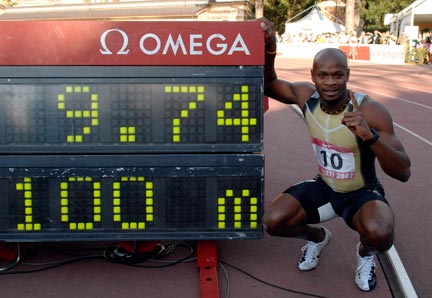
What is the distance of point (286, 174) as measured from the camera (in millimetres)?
6508

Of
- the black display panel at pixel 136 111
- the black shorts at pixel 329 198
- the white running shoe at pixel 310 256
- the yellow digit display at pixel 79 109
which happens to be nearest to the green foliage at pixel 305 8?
the black shorts at pixel 329 198

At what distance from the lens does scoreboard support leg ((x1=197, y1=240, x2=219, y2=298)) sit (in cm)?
335

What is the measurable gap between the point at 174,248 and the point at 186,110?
121cm

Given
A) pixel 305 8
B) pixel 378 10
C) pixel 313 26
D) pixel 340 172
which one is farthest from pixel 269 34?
pixel 378 10

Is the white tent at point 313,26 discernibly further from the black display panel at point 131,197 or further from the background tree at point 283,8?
the black display panel at point 131,197

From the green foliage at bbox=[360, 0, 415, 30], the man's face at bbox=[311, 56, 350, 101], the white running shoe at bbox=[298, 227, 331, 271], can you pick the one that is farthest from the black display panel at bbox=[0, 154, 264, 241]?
the green foliage at bbox=[360, 0, 415, 30]

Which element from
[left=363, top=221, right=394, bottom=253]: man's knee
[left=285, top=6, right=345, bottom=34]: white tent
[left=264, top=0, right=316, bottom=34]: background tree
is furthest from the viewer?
[left=264, top=0, right=316, bottom=34]: background tree

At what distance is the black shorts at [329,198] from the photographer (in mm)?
3562

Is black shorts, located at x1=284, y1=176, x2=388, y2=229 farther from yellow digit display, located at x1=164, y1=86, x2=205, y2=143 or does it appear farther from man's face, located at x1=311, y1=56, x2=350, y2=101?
yellow digit display, located at x1=164, y1=86, x2=205, y2=143

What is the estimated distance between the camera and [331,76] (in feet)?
11.4

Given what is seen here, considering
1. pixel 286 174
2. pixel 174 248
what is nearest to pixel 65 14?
pixel 286 174

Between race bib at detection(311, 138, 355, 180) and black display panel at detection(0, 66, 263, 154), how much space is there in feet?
1.60

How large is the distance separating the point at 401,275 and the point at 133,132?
203cm

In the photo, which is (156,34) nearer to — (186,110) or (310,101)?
(186,110)
